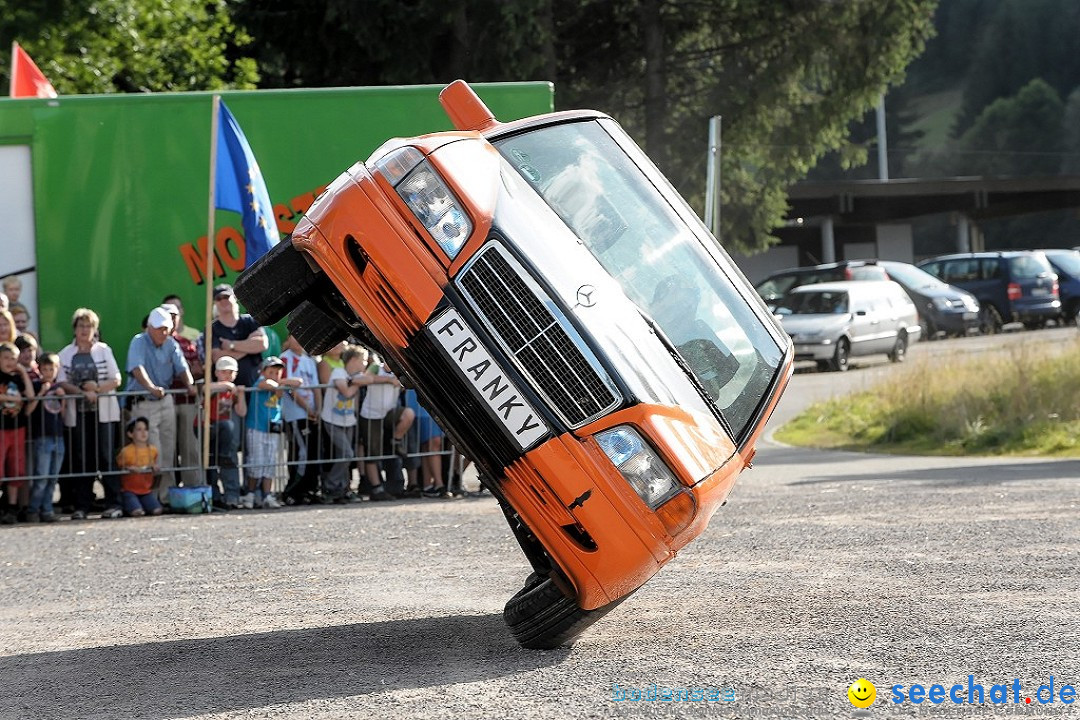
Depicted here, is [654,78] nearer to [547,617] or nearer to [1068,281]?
[1068,281]

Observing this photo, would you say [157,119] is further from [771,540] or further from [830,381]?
[830,381]

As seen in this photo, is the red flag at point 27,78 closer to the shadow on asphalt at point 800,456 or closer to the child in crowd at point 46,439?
the child in crowd at point 46,439

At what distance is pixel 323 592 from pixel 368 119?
659cm

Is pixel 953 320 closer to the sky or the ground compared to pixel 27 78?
closer to the ground

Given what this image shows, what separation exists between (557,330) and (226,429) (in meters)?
7.25

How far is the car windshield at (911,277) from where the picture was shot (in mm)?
33406

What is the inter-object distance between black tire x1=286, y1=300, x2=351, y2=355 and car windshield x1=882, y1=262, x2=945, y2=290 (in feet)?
88.8

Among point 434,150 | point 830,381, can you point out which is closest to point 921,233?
point 830,381

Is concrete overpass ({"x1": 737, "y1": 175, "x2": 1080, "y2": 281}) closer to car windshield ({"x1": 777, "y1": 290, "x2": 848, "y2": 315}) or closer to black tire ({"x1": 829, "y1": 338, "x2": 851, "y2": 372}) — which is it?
car windshield ({"x1": 777, "y1": 290, "x2": 848, "y2": 315})

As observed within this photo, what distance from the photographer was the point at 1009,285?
34.8 meters

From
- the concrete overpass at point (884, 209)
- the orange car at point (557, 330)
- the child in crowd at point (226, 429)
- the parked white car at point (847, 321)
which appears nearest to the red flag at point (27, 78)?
the child in crowd at point (226, 429)

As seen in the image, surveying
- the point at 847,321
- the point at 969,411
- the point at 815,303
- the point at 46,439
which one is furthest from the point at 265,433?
the point at 815,303

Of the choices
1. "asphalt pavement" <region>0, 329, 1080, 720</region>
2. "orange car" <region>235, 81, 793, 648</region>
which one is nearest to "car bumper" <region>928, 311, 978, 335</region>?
"asphalt pavement" <region>0, 329, 1080, 720</region>

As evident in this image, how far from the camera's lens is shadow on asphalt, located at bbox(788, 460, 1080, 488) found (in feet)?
42.0
